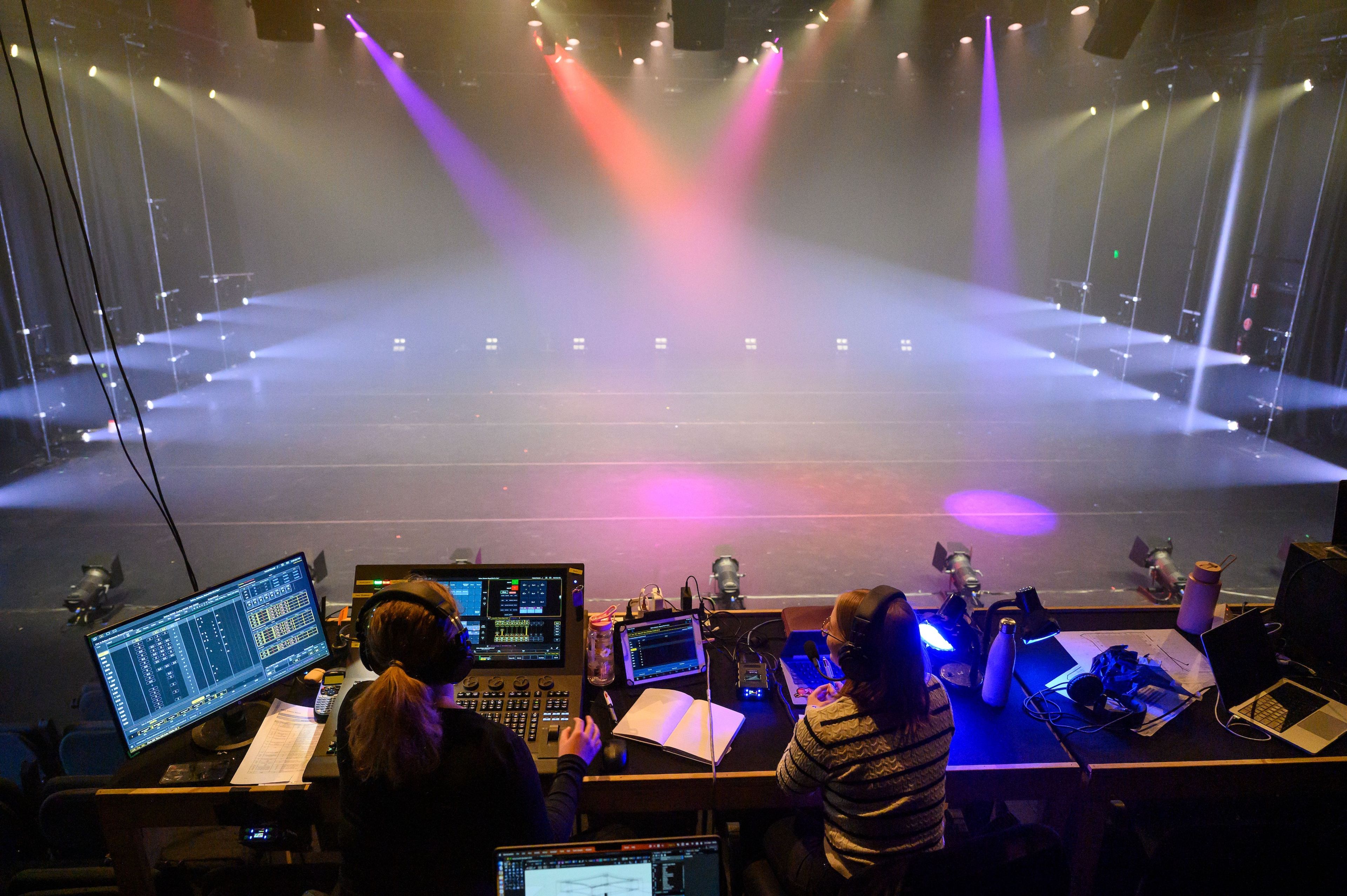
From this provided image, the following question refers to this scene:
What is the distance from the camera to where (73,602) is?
4324 millimetres

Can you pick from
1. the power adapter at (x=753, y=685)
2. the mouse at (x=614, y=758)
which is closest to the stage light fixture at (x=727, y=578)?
the power adapter at (x=753, y=685)

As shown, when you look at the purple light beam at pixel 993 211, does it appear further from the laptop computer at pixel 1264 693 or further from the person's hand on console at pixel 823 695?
the person's hand on console at pixel 823 695

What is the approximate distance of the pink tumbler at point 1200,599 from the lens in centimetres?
273

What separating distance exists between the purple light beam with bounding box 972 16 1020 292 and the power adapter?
1235 cm

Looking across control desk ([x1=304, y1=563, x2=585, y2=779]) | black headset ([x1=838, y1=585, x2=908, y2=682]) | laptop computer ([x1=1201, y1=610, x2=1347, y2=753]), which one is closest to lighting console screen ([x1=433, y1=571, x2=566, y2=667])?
control desk ([x1=304, y1=563, x2=585, y2=779])

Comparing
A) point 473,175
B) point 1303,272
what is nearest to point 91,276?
point 473,175

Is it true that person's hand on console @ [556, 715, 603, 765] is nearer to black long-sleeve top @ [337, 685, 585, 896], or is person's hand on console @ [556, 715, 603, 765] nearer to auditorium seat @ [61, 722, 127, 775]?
black long-sleeve top @ [337, 685, 585, 896]

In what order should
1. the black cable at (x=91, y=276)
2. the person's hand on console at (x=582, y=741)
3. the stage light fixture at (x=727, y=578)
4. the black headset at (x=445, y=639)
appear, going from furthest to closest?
1. the stage light fixture at (x=727, y=578)
2. the black cable at (x=91, y=276)
3. the person's hand on console at (x=582, y=741)
4. the black headset at (x=445, y=639)

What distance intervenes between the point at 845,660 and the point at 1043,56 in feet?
40.5

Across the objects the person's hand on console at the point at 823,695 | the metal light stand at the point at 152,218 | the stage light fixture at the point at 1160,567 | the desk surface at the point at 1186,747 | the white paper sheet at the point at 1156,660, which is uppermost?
the metal light stand at the point at 152,218

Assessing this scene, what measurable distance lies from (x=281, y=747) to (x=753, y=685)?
4.45 feet

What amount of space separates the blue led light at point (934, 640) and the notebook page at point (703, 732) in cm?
68

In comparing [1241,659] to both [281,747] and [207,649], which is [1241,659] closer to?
[281,747]

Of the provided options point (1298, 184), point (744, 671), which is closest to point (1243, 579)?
point (744, 671)
